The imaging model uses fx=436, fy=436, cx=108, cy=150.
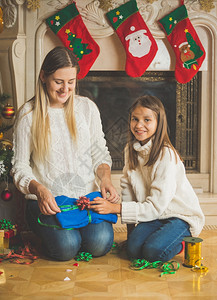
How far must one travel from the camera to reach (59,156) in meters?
2.11

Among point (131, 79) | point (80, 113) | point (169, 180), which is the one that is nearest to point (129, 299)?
point (169, 180)

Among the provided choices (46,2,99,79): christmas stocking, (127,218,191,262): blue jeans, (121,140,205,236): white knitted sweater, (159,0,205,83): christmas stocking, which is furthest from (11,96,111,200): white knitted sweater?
(159,0,205,83): christmas stocking

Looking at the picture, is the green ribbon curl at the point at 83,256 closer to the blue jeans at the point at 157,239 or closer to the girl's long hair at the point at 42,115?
the blue jeans at the point at 157,239

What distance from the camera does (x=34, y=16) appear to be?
2.82m

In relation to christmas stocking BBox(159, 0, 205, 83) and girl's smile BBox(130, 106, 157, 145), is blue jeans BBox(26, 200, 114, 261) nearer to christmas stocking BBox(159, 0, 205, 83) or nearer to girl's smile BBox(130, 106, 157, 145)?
girl's smile BBox(130, 106, 157, 145)

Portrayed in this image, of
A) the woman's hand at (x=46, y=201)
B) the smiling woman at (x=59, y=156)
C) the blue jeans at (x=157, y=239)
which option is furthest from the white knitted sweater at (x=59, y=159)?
the blue jeans at (x=157, y=239)

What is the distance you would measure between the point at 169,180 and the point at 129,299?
1.99 ft

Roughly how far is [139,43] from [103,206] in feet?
4.26

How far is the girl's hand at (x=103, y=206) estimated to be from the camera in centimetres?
200

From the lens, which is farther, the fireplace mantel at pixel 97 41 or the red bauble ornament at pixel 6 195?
the fireplace mantel at pixel 97 41

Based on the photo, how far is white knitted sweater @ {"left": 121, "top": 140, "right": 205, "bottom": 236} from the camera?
6.59 ft

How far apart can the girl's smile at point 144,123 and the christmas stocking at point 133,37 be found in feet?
2.81

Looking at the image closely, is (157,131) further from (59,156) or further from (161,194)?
(59,156)

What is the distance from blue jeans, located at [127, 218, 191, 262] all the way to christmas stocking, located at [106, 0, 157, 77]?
1.19 m
